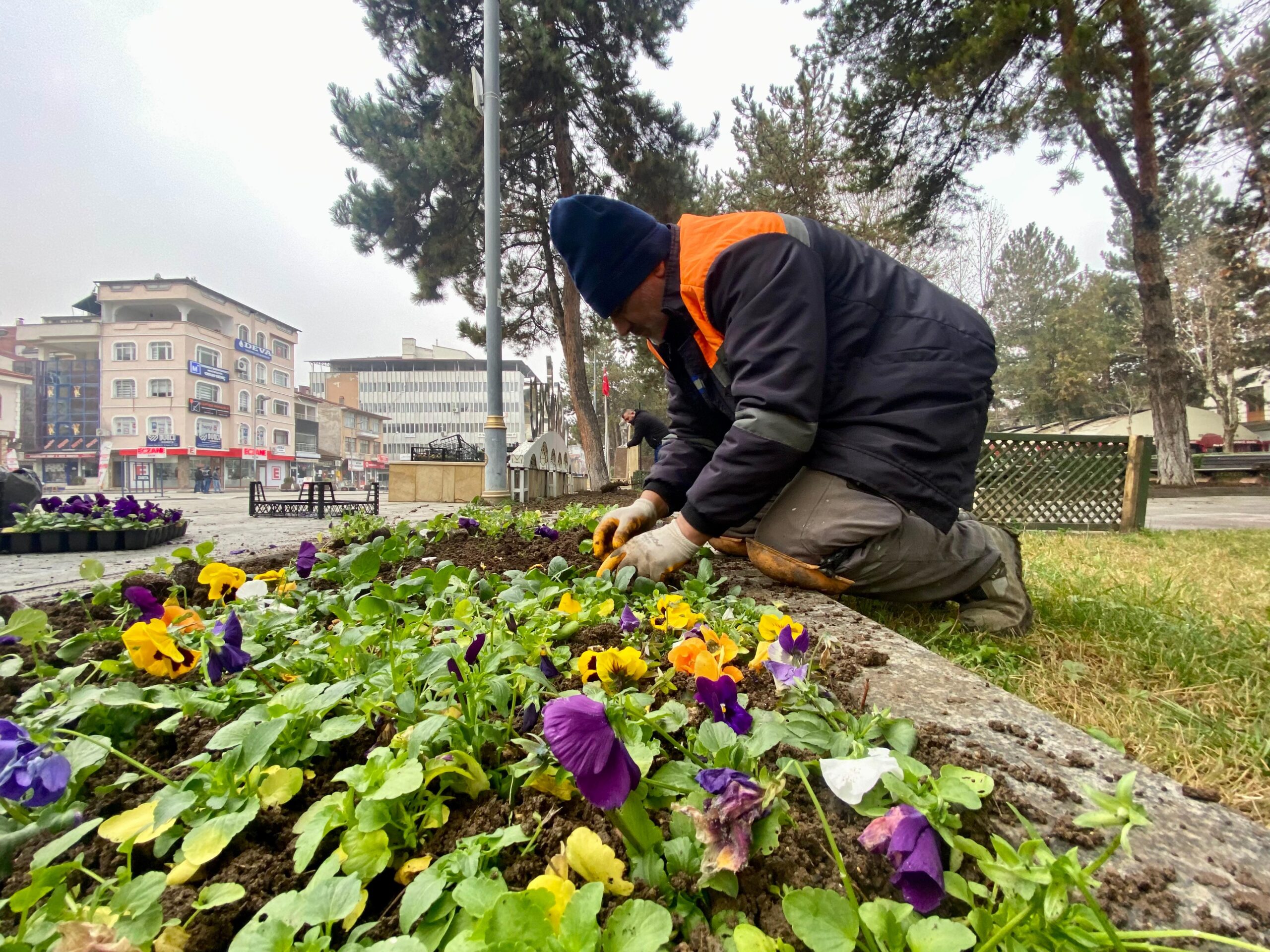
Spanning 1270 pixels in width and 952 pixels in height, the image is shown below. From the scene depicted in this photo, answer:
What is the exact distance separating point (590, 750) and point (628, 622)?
0.58 metres

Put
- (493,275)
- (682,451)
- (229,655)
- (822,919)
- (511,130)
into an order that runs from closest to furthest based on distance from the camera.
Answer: (822,919) < (229,655) < (682,451) < (493,275) < (511,130)

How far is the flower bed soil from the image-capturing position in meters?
0.53

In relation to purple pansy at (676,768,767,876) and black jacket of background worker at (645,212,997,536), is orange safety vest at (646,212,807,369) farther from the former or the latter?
purple pansy at (676,768,767,876)

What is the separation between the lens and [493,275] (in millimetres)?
7469

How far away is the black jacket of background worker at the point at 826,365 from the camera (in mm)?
1498

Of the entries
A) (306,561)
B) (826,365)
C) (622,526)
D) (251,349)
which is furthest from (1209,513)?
(251,349)

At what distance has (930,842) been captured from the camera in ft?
1.70

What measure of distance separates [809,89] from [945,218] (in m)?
6.19

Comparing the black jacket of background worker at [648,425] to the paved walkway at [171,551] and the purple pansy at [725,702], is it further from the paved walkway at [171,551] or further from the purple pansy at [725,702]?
the purple pansy at [725,702]

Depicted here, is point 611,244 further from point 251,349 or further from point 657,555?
point 251,349

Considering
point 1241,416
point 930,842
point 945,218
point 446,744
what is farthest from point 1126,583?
point 1241,416

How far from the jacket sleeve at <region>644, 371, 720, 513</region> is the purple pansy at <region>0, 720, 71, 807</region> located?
71.2 inches

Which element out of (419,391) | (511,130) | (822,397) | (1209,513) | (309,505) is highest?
Result: (419,391)

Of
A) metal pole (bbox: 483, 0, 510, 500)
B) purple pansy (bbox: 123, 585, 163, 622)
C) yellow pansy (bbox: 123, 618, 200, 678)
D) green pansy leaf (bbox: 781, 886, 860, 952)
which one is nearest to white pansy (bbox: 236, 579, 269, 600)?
purple pansy (bbox: 123, 585, 163, 622)
